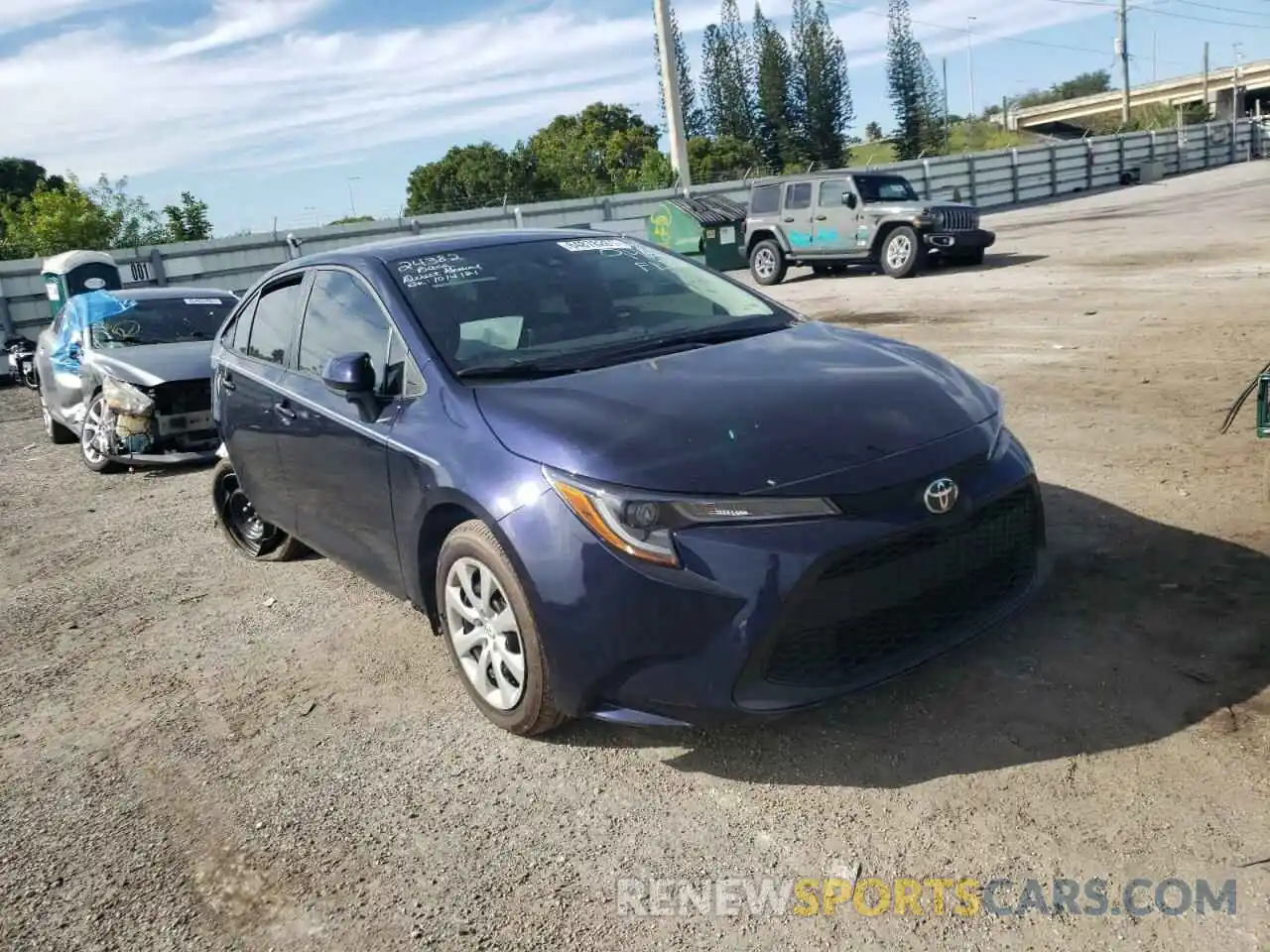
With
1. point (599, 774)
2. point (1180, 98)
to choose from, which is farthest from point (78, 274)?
point (1180, 98)

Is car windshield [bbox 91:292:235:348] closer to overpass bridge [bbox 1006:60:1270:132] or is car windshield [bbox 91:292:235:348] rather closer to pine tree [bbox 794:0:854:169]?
pine tree [bbox 794:0:854:169]

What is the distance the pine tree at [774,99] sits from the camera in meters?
77.6

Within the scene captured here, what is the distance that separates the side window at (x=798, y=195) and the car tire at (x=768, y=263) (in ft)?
2.49

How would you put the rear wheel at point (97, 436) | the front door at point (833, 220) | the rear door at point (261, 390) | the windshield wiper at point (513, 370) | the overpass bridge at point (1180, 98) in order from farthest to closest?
the overpass bridge at point (1180, 98)
the front door at point (833, 220)
the rear wheel at point (97, 436)
the rear door at point (261, 390)
the windshield wiper at point (513, 370)

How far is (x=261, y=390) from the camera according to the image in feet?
15.9

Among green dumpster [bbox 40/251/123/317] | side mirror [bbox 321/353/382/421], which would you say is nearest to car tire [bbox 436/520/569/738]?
side mirror [bbox 321/353/382/421]

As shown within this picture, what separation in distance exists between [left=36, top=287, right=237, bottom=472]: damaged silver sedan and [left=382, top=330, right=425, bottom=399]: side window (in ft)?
16.3

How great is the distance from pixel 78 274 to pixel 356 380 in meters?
15.9

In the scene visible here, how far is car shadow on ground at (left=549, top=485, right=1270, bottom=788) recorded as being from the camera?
123 inches

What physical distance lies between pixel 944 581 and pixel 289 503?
302cm

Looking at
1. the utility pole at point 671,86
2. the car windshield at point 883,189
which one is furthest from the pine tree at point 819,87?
the car windshield at point 883,189

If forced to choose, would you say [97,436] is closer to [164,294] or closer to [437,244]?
[164,294]

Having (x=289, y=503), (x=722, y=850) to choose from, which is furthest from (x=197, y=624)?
(x=722, y=850)

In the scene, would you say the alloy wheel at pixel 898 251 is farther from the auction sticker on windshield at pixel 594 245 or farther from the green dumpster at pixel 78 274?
the auction sticker on windshield at pixel 594 245
